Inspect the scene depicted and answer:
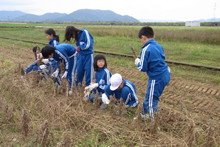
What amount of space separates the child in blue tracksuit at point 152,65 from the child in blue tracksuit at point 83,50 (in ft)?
5.04

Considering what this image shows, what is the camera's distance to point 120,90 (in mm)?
3727

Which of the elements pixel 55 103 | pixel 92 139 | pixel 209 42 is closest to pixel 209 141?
pixel 92 139

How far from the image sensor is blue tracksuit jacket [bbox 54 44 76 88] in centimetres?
445

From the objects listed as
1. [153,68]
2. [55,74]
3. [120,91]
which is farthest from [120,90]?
[55,74]

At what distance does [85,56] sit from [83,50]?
0.46 feet

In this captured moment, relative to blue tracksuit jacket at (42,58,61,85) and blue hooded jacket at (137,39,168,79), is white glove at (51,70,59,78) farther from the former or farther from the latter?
blue hooded jacket at (137,39,168,79)

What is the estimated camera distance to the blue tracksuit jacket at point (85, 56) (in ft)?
14.4

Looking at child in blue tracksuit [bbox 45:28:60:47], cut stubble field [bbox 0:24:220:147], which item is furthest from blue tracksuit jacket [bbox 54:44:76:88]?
child in blue tracksuit [bbox 45:28:60:47]

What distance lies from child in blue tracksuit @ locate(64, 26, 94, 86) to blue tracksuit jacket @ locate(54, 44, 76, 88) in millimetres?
168

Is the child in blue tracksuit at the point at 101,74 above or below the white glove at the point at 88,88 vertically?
above

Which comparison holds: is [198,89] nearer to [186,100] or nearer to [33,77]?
[186,100]

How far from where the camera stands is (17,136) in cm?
286

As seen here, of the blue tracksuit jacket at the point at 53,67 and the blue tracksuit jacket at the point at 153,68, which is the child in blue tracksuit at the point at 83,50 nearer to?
the blue tracksuit jacket at the point at 53,67

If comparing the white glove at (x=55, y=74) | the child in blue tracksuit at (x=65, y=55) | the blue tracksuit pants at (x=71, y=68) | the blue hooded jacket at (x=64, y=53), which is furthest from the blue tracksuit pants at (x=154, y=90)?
the white glove at (x=55, y=74)
